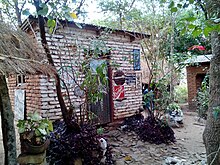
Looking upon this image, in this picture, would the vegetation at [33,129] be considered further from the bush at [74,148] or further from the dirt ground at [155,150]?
the dirt ground at [155,150]

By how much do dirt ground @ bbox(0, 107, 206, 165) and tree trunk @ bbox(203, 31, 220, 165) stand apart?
1.73 meters

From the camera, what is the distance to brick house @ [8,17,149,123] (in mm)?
4863

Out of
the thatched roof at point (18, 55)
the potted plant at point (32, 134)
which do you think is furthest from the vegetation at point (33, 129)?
the thatched roof at point (18, 55)

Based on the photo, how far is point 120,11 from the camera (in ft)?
21.8

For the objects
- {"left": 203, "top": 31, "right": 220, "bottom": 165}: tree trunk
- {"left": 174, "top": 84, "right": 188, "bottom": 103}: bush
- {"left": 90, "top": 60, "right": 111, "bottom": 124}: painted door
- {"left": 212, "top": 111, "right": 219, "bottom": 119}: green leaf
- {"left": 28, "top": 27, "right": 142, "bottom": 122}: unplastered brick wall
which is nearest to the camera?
{"left": 212, "top": 111, "right": 219, "bottom": 119}: green leaf

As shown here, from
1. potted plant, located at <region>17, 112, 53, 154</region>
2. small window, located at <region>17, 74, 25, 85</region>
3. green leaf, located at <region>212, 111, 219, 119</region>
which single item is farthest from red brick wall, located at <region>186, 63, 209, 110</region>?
potted plant, located at <region>17, 112, 53, 154</region>

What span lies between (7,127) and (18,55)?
1083mm

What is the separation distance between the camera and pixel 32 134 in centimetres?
308

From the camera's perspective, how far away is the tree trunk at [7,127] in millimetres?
3018

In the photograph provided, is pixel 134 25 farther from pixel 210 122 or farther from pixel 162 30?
pixel 210 122

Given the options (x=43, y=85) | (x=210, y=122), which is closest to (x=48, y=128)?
(x=43, y=85)

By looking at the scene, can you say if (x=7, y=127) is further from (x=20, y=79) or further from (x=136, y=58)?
(x=136, y=58)

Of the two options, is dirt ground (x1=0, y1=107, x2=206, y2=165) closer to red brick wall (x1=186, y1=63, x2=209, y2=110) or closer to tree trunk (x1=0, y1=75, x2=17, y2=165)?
tree trunk (x1=0, y1=75, x2=17, y2=165)

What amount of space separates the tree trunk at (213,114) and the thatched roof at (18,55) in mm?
2359
